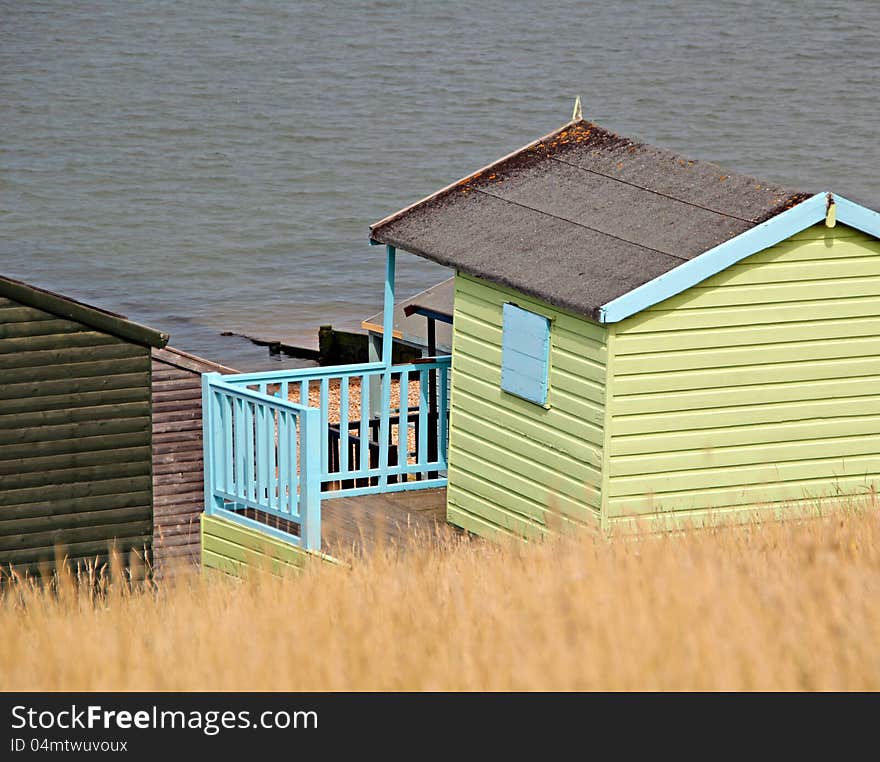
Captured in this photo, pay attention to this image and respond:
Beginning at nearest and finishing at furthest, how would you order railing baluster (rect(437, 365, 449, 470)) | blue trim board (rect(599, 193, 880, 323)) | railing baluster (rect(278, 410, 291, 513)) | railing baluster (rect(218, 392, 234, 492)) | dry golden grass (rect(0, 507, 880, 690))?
dry golden grass (rect(0, 507, 880, 690)) < blue trim board (rect(599, 193, 880, 323)) < railing baluster (rect(278, 410, 291, 513)) < railing baluster (rect(218, 392, 234, 492)) < railing baluster (rect(437, 365, 449, 470))

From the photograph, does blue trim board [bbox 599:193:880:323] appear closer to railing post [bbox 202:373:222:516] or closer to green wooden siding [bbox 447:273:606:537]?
green wooden siding [bbox 447:273:606:537]

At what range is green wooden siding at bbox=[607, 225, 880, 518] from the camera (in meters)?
10.2

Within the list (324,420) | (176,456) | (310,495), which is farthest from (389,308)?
(176,456)

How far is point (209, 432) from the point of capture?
11.7 metres

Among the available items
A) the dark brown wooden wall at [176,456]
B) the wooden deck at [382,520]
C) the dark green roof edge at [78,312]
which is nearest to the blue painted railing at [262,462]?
the wooden deck at [382,520]

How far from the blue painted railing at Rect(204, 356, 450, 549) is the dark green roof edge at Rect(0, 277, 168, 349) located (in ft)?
3.29

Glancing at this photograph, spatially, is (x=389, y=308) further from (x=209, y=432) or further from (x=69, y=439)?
(x=69, y=439)

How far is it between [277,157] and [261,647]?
152ft

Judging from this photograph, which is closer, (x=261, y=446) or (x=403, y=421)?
(x=261, y=446)

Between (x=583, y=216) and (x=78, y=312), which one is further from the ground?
(x=583, y=216)

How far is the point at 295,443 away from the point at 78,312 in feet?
7.35

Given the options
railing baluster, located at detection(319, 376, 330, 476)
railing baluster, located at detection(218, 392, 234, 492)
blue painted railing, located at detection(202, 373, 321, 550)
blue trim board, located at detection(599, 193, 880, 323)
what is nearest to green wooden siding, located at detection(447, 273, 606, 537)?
blue trim board, located at detection(599, 193, 880, 323)

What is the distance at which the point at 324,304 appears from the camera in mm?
37500

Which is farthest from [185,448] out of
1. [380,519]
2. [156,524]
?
[380,519]
